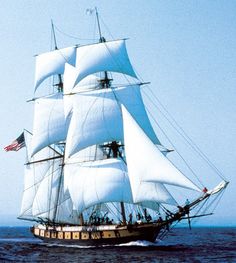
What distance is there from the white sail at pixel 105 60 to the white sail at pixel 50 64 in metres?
8.48

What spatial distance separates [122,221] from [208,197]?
9.82 m

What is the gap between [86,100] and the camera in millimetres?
54500

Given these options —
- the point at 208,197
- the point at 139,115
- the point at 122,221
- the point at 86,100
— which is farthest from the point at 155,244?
the point at 86,100

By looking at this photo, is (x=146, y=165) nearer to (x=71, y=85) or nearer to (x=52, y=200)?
(x=71, y=85)

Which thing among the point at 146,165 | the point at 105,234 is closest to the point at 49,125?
the point at 105,234

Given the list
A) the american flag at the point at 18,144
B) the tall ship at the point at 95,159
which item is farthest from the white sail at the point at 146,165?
the american flag at the point at 18,144

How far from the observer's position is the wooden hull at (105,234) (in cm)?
4650

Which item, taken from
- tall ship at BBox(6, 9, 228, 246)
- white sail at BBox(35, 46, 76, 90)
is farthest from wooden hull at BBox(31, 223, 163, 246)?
white sail at BBox(35, 46, 76, 90)

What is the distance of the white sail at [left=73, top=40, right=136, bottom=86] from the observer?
54.6 m

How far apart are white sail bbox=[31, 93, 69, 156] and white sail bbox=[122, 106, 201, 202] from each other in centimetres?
1716

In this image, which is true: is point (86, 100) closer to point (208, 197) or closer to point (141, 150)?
point (141, 150)

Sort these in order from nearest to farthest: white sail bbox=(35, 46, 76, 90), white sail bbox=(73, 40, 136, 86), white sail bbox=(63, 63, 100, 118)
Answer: white sail bbox=(73, 40, 136, 86), white sail bbox=(63, 63, 100, 118), white sail bbox=(35, 46, 76, 90)

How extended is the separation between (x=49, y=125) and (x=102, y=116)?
1142 centimetres

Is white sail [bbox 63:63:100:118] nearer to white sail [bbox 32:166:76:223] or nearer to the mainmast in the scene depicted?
the mainmast
